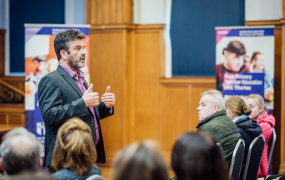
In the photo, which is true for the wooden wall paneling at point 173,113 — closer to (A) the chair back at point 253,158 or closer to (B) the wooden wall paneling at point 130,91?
(B) the wooden wall paneling at point 130,91

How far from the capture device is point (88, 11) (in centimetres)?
802

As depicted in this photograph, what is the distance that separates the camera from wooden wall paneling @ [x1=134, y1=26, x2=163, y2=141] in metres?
8.06

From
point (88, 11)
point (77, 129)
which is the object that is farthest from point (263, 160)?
point (88, 11)

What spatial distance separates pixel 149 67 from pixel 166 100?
59 cm

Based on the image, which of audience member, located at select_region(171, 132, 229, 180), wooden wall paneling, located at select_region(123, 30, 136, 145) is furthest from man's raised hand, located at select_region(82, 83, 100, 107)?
wooden wall paneling, located at select_region(123, 30, 136, 145)

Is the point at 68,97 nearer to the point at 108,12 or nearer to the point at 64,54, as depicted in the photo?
the point at 64,54

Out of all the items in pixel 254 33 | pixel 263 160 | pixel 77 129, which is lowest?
pixel 263 160

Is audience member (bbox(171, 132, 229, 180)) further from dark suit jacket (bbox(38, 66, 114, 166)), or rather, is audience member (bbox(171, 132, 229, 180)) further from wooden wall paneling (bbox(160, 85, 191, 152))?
wooden wall paneling (bbox(160, 85, 191, 152))

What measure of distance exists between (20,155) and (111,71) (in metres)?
5.64

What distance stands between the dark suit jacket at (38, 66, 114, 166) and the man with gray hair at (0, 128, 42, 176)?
0.91 meters

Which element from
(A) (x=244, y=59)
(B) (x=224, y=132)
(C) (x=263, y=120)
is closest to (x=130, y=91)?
(A) (x=244, y=59)

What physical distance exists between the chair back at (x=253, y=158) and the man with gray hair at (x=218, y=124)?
17 centimetres

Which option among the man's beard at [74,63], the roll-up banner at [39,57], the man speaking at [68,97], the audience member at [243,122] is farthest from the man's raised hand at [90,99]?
the roll-up banner at [39,57]

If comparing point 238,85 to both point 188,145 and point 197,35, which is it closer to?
point 197,35
